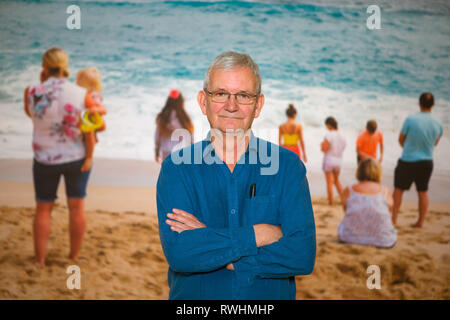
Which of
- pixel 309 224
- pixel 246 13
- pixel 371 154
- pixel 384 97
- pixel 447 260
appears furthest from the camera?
pixel 384 97

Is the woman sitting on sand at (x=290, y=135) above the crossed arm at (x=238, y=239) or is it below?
above

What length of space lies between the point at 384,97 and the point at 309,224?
4.66m

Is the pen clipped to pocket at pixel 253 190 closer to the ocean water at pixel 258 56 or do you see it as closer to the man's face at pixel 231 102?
the man's face at pixel 231 102

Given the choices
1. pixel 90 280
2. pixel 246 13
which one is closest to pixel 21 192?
pixel 90 280

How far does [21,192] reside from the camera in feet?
13.8

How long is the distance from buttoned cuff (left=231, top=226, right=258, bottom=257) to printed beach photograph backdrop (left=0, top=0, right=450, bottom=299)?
2.59 metres

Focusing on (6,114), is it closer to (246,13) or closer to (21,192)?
(21,192)

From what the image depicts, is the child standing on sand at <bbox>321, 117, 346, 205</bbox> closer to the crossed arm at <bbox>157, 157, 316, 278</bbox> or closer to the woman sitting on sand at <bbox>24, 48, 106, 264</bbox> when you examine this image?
the woman sitting on sand at <bbox>24, 48, 106, 264</bbox>

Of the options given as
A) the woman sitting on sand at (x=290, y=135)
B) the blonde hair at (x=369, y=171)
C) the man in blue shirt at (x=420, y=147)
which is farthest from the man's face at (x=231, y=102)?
the woman sitting on sand at (x=290, y=135)

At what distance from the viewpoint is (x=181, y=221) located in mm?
1182

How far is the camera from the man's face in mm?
1141

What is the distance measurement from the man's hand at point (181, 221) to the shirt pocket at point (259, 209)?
15 cm

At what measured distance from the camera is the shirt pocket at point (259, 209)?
121 cm

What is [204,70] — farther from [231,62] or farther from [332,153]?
[231,62]
